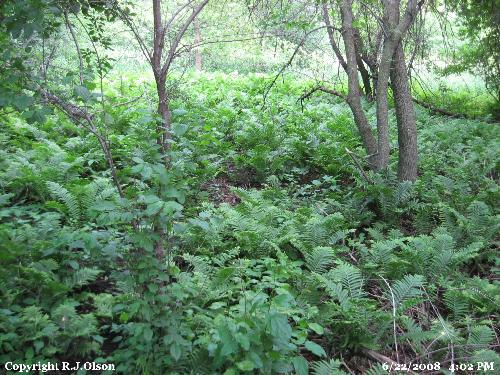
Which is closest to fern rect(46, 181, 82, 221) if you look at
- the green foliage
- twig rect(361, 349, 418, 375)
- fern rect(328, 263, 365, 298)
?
the green foliage

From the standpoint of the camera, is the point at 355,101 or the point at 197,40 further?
the point at 197,40

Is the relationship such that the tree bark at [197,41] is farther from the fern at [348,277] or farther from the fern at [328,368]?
the fern at [328,368]

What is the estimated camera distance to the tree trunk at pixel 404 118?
545cm

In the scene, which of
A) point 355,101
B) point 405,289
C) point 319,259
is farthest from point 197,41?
point 405,289

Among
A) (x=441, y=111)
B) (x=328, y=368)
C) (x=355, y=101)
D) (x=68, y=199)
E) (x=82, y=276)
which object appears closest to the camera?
(x=328, y=368)

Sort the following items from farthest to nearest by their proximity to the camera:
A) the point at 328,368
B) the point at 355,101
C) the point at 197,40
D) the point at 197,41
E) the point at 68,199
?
the point at 197,40, the point at 355,101, the point at 197,41, the point at 68,199, the point at 328,368

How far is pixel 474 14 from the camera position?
877cm

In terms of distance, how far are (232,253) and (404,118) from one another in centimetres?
307

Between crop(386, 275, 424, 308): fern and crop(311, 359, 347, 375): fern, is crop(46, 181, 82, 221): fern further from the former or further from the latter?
crop(386, 275, 424, 308): fern

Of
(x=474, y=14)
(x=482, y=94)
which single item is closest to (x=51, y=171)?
(x=474, y=14)

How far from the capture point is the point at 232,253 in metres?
3.69

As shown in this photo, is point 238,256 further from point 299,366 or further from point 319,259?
point 299,366

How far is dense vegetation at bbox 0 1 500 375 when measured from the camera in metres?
2.51

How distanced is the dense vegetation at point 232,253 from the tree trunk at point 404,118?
274 millimetres
